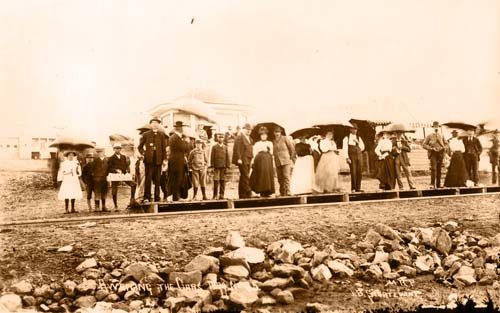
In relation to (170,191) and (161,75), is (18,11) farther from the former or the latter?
(170,191)

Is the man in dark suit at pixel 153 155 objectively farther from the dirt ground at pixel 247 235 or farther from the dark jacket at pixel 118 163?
the dirt ground at pixel 247 235

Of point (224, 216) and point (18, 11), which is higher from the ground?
point (18, 11)

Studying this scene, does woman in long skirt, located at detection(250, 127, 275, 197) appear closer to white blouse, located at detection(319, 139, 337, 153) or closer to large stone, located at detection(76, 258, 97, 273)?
white blouse, located at detection(319, 139, 337, 153)

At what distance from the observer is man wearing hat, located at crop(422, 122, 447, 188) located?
6848 millimetres

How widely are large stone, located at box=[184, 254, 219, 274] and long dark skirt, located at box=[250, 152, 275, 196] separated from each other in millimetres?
1861

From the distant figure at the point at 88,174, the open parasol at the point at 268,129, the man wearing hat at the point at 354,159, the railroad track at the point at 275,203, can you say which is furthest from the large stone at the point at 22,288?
the man wearing hat at the point at 354,159

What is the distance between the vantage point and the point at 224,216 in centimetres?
513

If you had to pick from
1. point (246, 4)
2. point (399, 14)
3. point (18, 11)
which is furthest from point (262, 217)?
point (18, 11)

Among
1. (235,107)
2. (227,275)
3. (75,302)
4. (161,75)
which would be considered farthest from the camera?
(235,107)

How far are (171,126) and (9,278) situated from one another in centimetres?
236

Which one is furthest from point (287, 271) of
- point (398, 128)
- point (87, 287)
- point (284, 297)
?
point (398, 128)

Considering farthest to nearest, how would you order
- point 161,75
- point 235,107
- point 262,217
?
point 235,107, point 262,217, point 161,75

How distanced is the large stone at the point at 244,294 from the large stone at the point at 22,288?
176 centimetres

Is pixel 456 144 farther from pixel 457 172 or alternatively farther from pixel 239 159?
pixel 239 159
